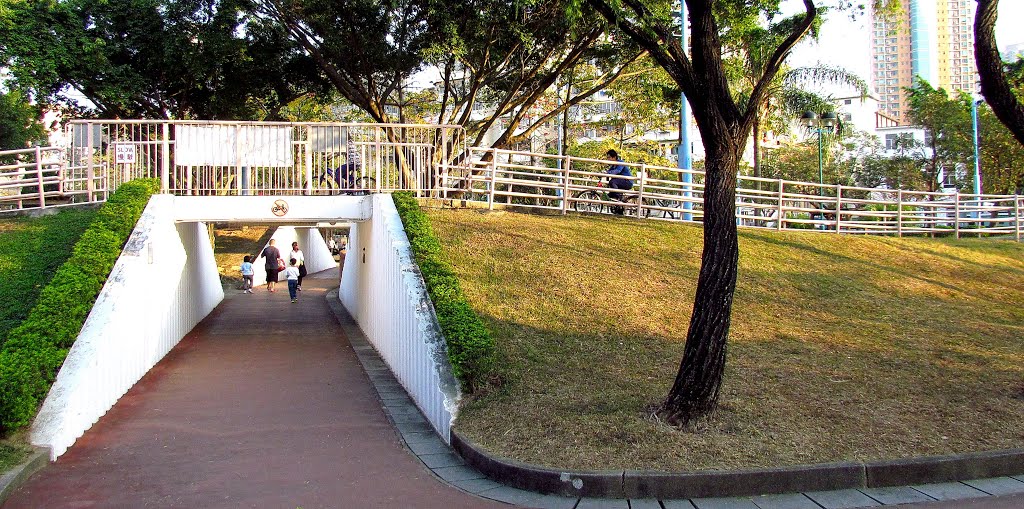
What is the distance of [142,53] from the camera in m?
19.4

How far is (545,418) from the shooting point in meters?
6.79

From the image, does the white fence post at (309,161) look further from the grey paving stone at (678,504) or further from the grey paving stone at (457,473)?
the grey paving stone at (678,504)

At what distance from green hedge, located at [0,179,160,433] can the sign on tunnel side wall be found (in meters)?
1.06

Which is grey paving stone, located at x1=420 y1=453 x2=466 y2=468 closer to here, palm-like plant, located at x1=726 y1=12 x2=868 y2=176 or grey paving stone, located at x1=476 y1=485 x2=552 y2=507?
grey paving stone, located at x1=476 y1=485 x2=552 y2=507

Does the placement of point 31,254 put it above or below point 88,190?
below

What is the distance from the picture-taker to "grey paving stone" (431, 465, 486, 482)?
615 centimetres

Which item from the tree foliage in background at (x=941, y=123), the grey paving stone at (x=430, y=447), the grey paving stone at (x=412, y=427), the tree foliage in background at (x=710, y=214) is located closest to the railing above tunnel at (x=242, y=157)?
the grey paving stone at (x=412, y=427)

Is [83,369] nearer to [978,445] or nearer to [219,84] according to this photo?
[978,445]

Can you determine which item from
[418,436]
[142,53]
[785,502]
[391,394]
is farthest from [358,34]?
[785,502]

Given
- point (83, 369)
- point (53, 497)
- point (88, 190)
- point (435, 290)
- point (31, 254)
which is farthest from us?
point (88, 190)

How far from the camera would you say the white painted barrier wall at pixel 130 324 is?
6988 mm

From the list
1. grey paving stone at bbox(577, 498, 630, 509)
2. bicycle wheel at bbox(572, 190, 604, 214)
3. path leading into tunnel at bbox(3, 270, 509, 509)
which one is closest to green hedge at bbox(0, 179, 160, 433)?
path leading into tunnel at bbox(3, 270, 509, 509)

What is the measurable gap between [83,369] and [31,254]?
404cm

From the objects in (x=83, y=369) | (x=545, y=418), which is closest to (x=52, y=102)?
(x=83, y=369)
